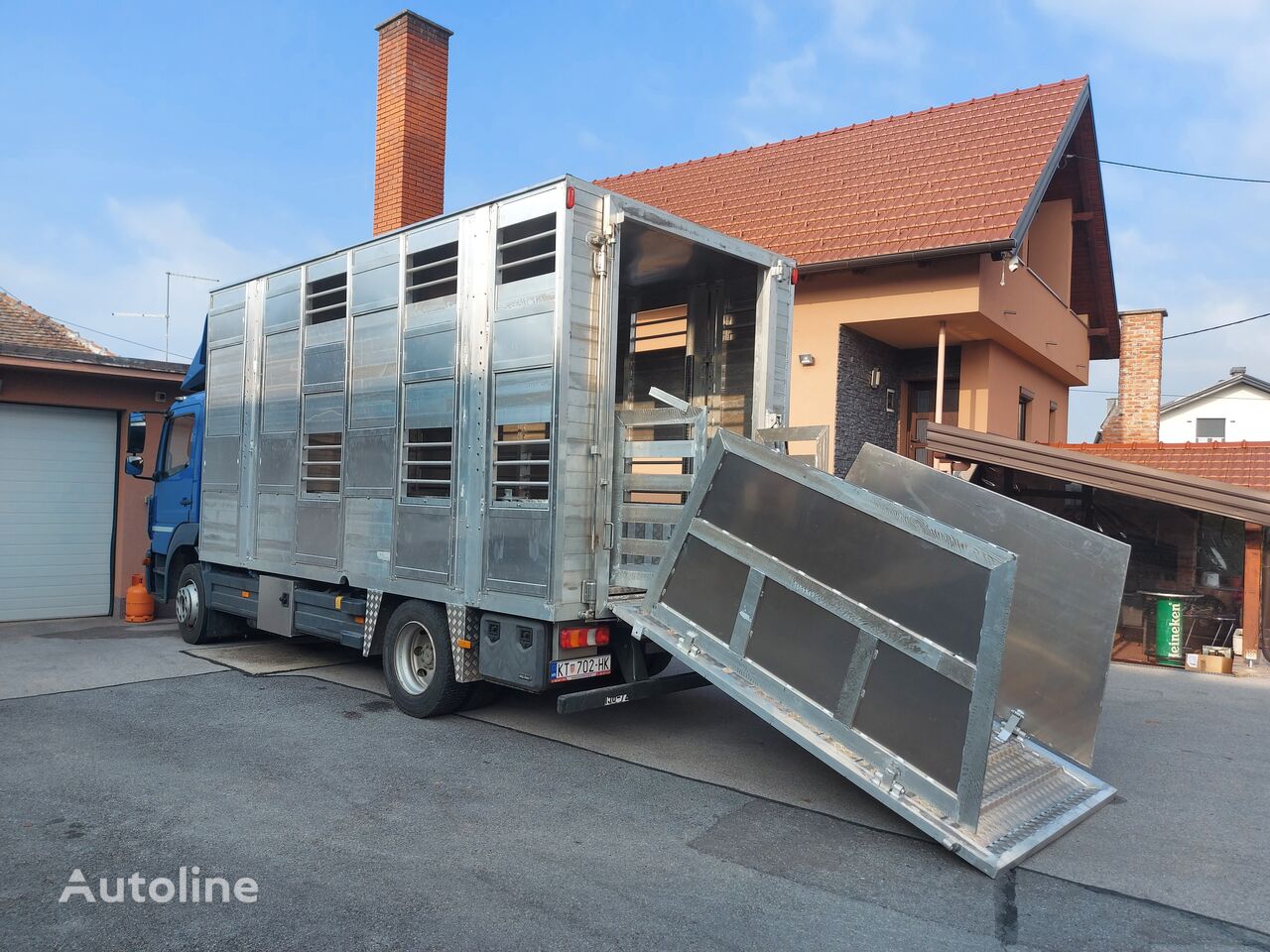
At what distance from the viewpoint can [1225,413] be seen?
144 feet

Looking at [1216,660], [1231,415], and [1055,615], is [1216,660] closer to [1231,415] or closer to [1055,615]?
[1055,615]

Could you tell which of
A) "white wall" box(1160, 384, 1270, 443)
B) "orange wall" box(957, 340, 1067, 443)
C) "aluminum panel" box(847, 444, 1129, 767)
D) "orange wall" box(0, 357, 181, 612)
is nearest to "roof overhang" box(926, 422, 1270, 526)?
"orange wall" box(957, 340, 1067, 443)

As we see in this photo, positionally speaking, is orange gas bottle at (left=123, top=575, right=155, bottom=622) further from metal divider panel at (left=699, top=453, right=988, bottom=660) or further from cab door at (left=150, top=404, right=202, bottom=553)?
metal divider panel at (left=699, top=453, right=988, bottom=660)

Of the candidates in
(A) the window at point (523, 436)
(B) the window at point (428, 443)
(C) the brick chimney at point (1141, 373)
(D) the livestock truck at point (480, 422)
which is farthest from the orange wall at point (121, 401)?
(C) the brick chimney at point (1141, 373)

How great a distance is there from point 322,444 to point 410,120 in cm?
861

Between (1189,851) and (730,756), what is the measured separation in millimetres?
2509

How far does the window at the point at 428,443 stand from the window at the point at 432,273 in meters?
0.63

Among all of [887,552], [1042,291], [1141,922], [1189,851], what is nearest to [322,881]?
[887,552]

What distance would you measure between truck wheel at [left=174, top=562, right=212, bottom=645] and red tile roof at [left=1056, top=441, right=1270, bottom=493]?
1059cm

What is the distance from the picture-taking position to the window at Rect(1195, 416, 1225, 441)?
43969mm

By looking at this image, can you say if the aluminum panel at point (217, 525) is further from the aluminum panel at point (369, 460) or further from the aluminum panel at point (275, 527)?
the aluminum panel at point (369, 460)

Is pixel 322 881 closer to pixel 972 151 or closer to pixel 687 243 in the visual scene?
pixel 687 243

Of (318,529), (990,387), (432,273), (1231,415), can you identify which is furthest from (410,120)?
(1231,415)

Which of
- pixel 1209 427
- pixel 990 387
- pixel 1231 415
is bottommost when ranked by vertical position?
pixel 990 387
